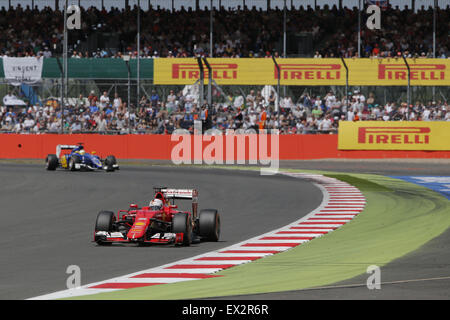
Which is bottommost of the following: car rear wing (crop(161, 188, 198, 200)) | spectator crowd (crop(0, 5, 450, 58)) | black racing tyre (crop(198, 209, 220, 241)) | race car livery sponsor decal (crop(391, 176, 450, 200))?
race car livery sponsor decal (crop(391, 176, 450, 200))

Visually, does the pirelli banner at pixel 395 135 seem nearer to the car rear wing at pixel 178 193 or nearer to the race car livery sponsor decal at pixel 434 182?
the race car livery sponsor decal at pixel 434 182

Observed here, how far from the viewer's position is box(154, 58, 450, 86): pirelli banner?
3688cm

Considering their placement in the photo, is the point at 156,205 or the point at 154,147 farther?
the point at 154,147

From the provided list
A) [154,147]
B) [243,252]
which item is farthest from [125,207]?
[154,147]

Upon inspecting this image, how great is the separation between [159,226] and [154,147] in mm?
24695

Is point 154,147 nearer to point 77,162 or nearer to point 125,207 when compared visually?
point 77,162

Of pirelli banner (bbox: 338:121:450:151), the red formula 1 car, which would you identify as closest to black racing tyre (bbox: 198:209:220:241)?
the red formula 1 car

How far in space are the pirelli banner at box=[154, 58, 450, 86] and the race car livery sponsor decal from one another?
10346 millimetres

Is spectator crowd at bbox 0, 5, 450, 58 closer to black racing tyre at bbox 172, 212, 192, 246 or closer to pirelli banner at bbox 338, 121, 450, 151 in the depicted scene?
pirelli banner at bbox 338, 121, 450, 151

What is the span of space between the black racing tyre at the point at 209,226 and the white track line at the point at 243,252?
1.37 feet

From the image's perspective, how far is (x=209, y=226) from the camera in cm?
1239

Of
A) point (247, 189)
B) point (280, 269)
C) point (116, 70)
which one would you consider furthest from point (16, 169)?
point (280, 269)

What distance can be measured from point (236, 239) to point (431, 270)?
381cm

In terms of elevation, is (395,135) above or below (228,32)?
below
